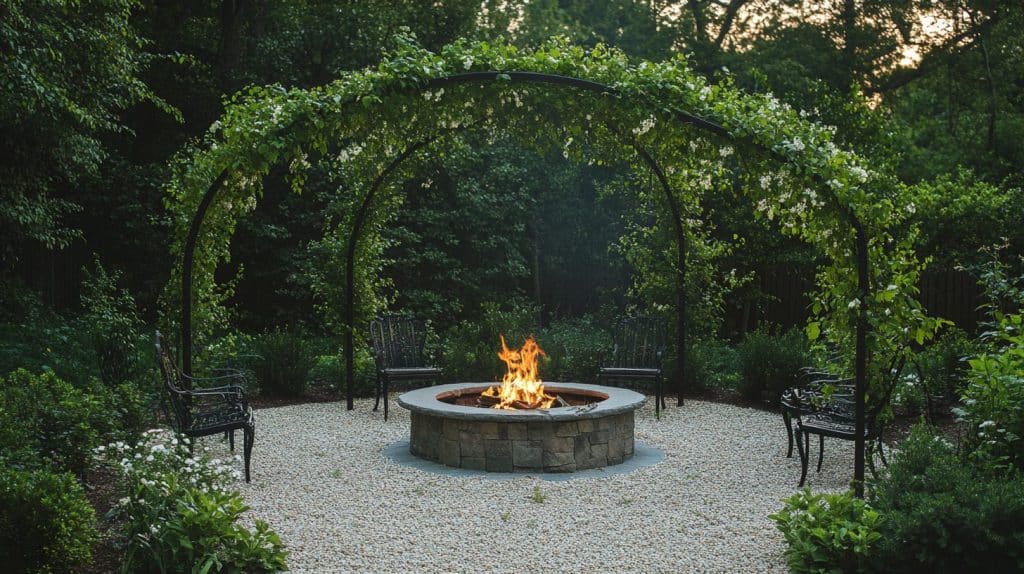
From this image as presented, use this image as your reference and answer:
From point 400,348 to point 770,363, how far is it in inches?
155

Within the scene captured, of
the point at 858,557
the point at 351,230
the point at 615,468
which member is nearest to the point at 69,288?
the point at 351,230

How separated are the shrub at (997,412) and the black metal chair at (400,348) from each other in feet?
16.3

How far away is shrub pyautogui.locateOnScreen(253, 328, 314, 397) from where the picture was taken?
9.59 m

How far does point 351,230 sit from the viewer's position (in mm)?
9406

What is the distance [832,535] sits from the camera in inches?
154

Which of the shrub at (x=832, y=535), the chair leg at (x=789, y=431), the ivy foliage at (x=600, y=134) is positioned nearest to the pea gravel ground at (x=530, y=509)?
the chair leg at (x=789, y=431)

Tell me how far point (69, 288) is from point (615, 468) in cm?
1160

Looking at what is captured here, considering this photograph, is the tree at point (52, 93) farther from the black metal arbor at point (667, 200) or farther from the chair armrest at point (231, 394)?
the chair armrest at point (231, 394)

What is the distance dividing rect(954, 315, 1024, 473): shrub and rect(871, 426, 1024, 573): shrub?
0.55 m

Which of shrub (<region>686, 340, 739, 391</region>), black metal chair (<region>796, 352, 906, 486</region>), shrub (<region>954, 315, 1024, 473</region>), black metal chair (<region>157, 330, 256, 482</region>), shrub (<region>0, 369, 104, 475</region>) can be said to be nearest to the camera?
shrub (<region>954, 315, 1024, 473</region>)

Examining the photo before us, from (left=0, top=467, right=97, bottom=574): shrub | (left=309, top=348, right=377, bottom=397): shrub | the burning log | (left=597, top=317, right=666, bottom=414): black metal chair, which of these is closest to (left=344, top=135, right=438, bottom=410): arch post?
(left=309, top=348, right=377, bottom=397): shrub

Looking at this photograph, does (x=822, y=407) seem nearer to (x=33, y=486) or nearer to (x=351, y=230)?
(x=33, y=486)

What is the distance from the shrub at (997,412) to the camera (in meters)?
4.58

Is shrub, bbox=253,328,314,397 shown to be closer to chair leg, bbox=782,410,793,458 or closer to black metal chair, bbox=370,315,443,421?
black metal chair, bbox=370,315,443,421
